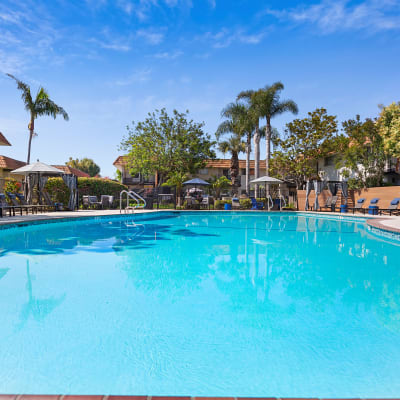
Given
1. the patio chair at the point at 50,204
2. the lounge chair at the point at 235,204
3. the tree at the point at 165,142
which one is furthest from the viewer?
the tree at the point at 165,142

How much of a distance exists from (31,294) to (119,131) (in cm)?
2510

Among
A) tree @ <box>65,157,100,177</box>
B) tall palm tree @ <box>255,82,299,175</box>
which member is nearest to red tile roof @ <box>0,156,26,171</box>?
tall palm tree @ <box>255,82,299,175</box>

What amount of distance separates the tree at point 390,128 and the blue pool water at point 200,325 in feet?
48.8

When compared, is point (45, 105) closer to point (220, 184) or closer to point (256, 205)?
point (220, 184)

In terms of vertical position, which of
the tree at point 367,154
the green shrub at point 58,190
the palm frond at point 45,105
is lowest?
the green shrub at point 58,190

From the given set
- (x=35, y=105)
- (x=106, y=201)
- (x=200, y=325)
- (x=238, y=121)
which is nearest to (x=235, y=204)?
(x=238, y=121)

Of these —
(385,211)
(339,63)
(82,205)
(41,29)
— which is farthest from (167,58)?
(385,211)

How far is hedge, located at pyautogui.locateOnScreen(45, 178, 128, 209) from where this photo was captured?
1775 centimetres

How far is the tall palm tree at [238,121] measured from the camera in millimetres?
23406

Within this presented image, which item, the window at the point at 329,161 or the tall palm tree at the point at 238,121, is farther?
the window at the point at 329,161

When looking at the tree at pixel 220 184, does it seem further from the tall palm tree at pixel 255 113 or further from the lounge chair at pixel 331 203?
the lounge chair at pixel 331 203

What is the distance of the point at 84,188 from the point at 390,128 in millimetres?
22311

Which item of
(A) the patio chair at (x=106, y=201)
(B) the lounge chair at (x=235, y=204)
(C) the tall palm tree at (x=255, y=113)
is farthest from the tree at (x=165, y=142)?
(B) the lounge chair at (x=235, y=204)

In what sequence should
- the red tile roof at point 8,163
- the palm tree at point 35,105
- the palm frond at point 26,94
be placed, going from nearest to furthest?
the palm frond at point 26,94
the palm tree at point 35,105
the red tile roof at point 8,163
